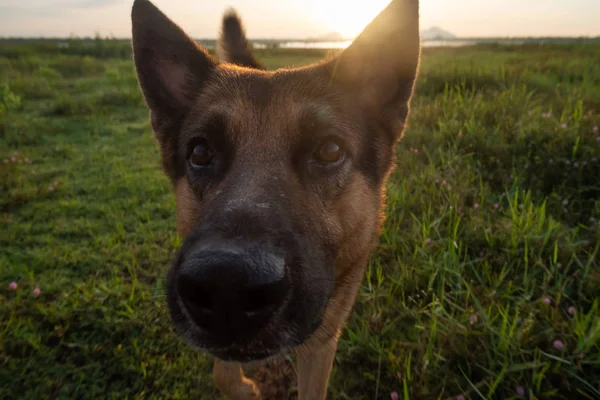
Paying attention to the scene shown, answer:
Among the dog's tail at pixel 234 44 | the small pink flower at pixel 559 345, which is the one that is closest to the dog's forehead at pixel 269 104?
the small pink flower at pixel 559 345

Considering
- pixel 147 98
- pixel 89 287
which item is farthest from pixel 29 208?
pixel 147 98

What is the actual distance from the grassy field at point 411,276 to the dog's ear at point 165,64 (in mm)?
1555

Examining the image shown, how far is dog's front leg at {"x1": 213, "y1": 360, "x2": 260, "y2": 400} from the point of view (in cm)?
244

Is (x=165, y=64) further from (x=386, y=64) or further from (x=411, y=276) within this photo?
(x=411, y=276)

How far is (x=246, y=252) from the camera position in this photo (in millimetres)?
1401

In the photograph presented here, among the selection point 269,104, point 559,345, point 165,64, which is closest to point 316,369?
point 559,345

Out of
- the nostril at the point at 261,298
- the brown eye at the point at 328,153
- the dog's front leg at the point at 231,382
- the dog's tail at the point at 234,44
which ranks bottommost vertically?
the dog's front leg at the point at 231,382

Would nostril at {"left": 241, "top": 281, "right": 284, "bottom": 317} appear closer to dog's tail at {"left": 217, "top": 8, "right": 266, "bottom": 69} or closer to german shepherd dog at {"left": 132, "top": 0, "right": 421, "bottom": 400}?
german shepherd dog at {"left": 132, "top": 0, "right": 421, "bottom": 400}

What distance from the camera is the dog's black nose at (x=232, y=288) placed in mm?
1340

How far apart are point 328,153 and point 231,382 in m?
1.61

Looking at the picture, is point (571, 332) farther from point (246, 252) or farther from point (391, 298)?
point (246, 252)

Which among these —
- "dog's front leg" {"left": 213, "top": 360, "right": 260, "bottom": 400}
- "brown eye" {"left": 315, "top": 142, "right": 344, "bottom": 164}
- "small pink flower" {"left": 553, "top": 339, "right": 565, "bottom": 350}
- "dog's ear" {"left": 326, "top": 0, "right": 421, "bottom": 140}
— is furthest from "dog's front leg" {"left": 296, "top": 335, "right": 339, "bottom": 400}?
"dog's ear" {"left": 326, "top": 0, "right": 421, "bottom": 140}

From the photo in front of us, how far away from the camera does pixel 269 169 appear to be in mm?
2002

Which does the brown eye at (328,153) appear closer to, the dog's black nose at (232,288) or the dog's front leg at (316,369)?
the dog's black nose at (232,288)
